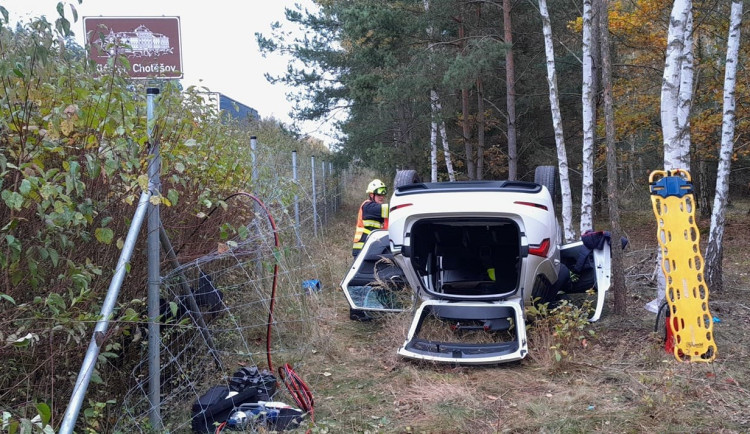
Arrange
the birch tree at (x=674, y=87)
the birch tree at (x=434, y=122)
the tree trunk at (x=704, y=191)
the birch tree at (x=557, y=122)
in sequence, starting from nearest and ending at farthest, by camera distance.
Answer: the birch tree at (x=674, y=87), the birch tree at (x=557, y=122), the birch tree at (x=434, y=122), the tree trunk at (x=704, y=191)

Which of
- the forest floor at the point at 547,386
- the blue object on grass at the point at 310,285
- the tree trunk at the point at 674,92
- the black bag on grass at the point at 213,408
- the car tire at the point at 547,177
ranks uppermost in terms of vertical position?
the tree trunk at the point at 674,92

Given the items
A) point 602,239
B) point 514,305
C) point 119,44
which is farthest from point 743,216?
point 119,44

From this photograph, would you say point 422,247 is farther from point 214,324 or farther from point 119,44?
point 119,44

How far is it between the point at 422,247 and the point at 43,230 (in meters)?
4.16

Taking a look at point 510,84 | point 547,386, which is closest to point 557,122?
point 510,84

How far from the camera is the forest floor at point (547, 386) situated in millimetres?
4090

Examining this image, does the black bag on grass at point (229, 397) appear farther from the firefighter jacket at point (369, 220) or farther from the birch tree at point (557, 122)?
the birch tree at point (557, 122)

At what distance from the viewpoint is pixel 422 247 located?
21.2 ft

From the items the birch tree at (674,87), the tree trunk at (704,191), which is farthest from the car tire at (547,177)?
the tree trunk at (704,191)

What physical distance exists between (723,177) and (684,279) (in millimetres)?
3871

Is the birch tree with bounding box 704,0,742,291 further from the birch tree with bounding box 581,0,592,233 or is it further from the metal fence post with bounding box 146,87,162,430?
the metal fence post with bounding box 146,87,162,430

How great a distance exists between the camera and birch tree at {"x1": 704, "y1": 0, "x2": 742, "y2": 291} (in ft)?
24.5

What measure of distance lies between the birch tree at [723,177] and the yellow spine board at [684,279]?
2.60 metres

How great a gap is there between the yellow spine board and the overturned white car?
3.11ft
